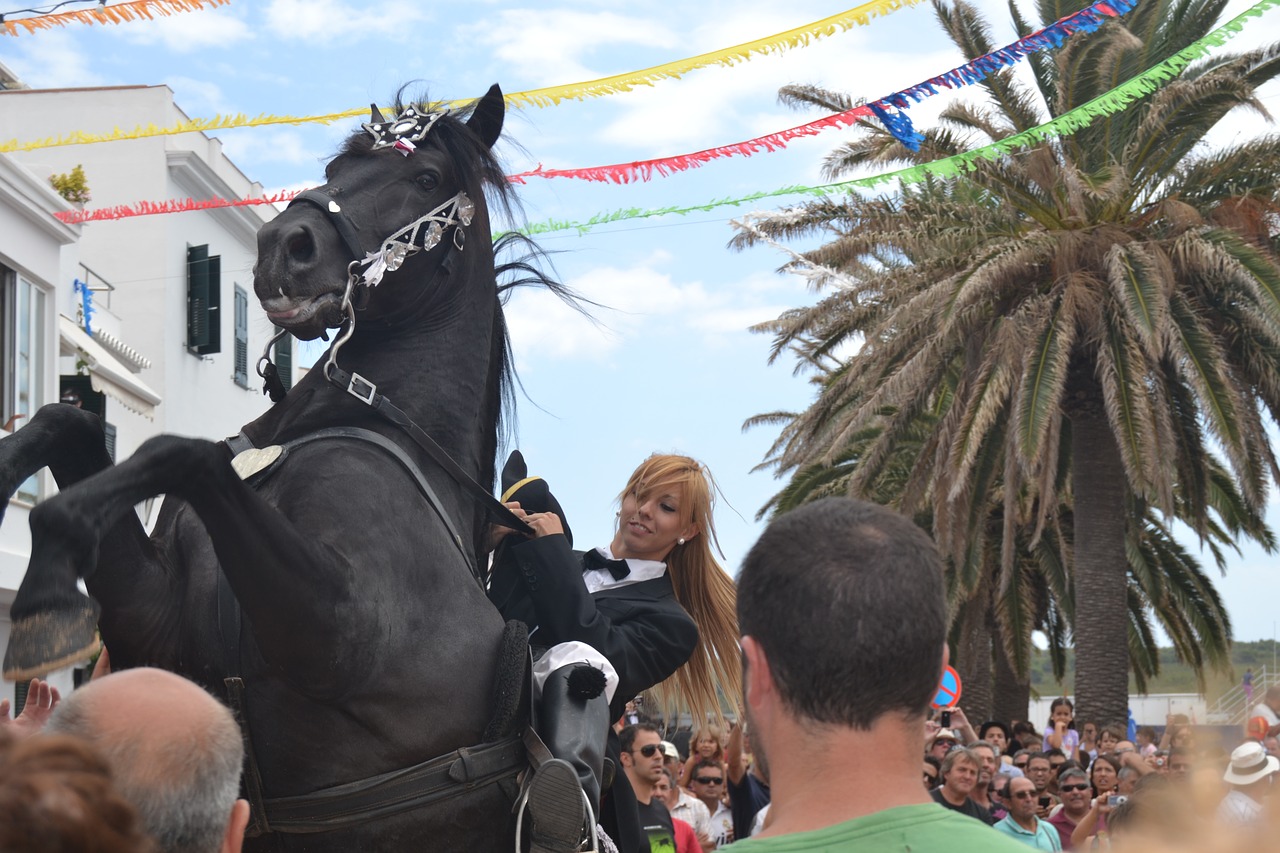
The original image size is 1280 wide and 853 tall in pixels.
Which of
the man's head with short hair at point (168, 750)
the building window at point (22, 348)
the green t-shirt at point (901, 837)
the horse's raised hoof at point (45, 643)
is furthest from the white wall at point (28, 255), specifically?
the green t-shirt at point (901, 837)

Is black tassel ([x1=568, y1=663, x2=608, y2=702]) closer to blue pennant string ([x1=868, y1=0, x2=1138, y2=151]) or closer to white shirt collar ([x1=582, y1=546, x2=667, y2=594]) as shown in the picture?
white shirt collar ([x1=582, y1=546, x2=667, y2=594])

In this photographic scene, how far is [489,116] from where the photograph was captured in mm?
4434

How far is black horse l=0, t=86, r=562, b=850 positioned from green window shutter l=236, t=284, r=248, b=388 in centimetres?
2308

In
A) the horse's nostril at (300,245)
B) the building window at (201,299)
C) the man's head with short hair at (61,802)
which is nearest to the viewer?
the man's head with short hair at (61,802)

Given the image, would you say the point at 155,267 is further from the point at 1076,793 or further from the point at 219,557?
the point at 219,557

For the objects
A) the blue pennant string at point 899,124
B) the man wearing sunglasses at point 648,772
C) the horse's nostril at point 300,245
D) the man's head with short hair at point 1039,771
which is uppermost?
the blue pennant string at point 899,124

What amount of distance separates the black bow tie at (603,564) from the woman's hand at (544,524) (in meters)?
0.50

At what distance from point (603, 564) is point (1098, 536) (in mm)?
13001

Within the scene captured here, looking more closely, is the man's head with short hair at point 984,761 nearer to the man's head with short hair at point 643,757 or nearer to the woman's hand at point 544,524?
the man's head with short hair at point 643,757

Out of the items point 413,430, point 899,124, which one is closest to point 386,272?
point 413,430

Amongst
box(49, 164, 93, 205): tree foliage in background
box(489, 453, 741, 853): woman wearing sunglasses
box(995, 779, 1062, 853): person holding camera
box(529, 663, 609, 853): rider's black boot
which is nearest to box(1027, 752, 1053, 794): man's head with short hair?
box(995, 779, 1062, 853): person holding camera

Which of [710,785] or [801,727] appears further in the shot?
[710,785]

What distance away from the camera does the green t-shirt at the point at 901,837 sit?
170 cm

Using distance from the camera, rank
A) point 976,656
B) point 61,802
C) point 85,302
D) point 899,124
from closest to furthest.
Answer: point 61,802 → point 899,124 → point 85,302 → point 976,656
